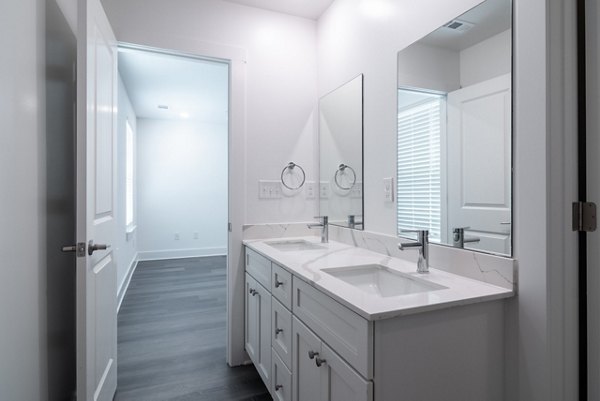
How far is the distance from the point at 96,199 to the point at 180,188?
4.64 m

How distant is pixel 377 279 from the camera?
5.02 ft

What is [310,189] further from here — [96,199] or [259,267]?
[96,199]

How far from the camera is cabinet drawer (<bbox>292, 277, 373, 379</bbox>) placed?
0.93 meters

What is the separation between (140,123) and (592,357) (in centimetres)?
619

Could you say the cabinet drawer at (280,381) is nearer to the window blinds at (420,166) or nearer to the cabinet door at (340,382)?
the cabinet door at (340,382)

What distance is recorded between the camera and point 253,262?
2.07 meters

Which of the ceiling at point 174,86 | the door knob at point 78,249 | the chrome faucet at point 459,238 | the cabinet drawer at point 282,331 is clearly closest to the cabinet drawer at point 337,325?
the cabinet drawer at point 282,331

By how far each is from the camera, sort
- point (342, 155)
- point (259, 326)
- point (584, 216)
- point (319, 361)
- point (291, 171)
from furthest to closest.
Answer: point (291, 171), point (342, 155), point (259, 326), point (319, 361), point (584, 216)

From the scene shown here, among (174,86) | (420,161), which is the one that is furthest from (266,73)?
(174,86)

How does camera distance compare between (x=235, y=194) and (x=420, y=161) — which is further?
(x=235, y=194)

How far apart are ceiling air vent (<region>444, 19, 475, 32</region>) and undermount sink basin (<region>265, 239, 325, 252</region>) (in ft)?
4.49

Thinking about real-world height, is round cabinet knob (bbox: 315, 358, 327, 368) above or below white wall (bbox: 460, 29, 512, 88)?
below

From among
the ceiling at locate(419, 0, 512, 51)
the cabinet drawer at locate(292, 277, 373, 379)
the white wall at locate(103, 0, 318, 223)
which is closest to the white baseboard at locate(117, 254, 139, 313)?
the white wall at locate(103, 0, 318, 223)

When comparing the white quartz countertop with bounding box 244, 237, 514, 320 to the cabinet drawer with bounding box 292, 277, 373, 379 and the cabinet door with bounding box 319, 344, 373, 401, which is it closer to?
the cabinet drawer with bounding box 292, 277, 373, 379
